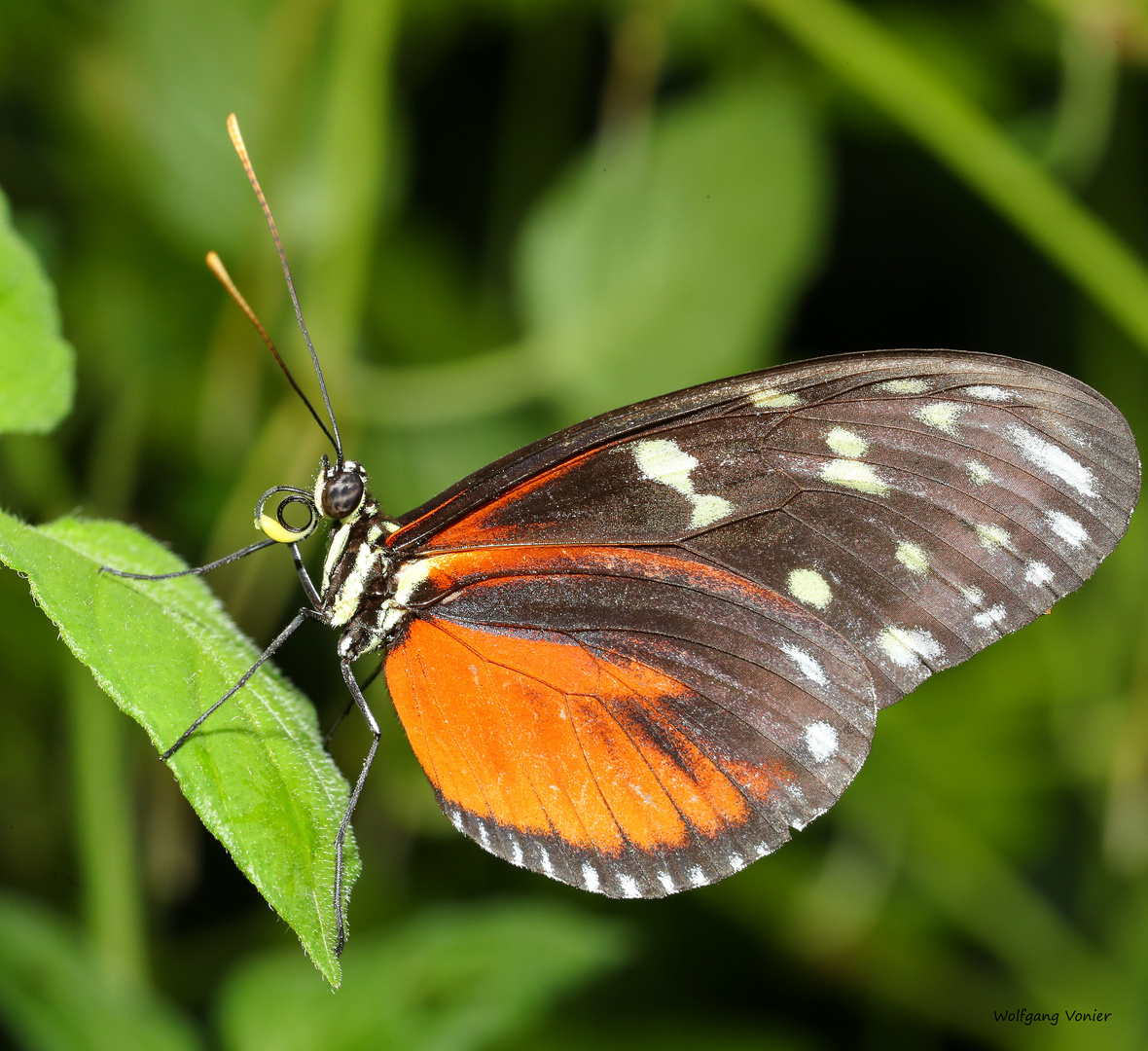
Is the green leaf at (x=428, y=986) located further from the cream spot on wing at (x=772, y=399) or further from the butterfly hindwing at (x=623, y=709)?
the cream spot on wing at (x=772, y=399)

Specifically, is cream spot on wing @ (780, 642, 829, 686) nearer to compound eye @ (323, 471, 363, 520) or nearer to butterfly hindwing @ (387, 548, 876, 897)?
butterfly hindwing @ (387, 548, 876, 897)

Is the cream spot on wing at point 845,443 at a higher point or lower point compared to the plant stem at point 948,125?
lower

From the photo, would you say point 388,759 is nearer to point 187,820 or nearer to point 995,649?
point 187,820

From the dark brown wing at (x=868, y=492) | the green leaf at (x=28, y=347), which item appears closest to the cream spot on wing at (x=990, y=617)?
the dark brown wing at (x=868, y=492)

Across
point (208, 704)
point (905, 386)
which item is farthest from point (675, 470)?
point (208, 704)

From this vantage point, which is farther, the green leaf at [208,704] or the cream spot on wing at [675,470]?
the cream spot on wing at [675,470]

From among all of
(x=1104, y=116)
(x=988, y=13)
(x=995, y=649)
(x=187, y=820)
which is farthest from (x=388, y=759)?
(x=988, y=13)
